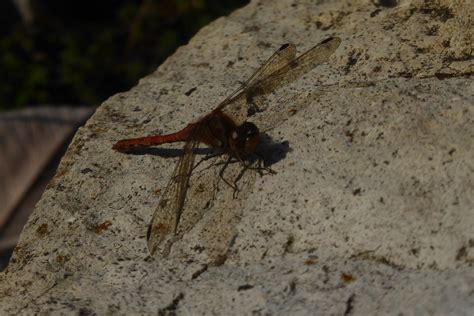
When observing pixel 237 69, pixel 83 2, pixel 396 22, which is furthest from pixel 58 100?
pixel 396 22

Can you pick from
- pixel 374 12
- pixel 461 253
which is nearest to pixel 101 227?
pixel 461 253

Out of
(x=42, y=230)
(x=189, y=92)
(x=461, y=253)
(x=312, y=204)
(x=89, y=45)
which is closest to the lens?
(x=461, y=253)

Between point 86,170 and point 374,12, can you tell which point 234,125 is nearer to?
point 86,170

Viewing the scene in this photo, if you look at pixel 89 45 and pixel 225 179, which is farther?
pixel 89 45

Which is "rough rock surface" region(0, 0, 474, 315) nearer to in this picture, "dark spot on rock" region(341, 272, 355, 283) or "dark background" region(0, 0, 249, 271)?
"dark spot on rock" region(341, 272, 355, 283)

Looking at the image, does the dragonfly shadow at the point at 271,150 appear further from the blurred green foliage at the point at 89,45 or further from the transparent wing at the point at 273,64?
the blurred green foliage at the point at 89,45

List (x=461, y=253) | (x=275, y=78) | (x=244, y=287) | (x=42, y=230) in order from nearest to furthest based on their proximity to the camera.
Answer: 1. (x=461, y=253)
2. (x=244, y=287)
3. (x=42, y=230)
4. (x=275, y=78)

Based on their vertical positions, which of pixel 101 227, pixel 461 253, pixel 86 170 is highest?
pixel 86 170
